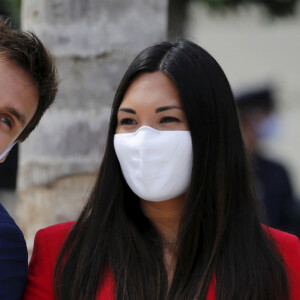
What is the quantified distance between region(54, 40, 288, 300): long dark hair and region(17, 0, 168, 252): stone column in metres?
0.87

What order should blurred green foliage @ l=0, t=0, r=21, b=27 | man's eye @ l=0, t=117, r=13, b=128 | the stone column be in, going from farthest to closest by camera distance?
blurred green foliage @ l=0, t=0, r=21, b=27 < the stone column < man's eye @ l=0, t=117, r=13, b=128

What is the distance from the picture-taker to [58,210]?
3.69 m

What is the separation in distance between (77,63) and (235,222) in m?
1.27

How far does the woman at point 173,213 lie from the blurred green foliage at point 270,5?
2.72 metres

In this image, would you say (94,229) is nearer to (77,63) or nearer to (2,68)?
(2,68)

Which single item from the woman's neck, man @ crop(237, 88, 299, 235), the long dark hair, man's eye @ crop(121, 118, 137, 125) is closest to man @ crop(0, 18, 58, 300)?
the long dark hair

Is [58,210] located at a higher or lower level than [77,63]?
lower

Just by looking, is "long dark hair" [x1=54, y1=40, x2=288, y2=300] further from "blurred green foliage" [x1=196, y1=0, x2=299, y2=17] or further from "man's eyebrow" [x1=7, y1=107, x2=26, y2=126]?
"blurred green foliage" [x1=196, y1=0, x2=299, y2=17]

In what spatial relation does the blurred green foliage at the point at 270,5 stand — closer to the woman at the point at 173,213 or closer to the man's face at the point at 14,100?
the woman at the point at 173,213

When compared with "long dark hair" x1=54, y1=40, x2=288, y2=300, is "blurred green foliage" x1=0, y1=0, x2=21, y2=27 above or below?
above

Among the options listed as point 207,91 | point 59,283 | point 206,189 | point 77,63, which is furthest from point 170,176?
point 77,63

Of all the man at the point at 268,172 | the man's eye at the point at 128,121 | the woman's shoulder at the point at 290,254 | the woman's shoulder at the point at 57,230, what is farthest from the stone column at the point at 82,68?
the man at the point at 268,172

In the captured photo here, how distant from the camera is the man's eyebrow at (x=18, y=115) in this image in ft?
8.63

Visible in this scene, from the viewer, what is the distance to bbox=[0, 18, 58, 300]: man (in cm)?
257
